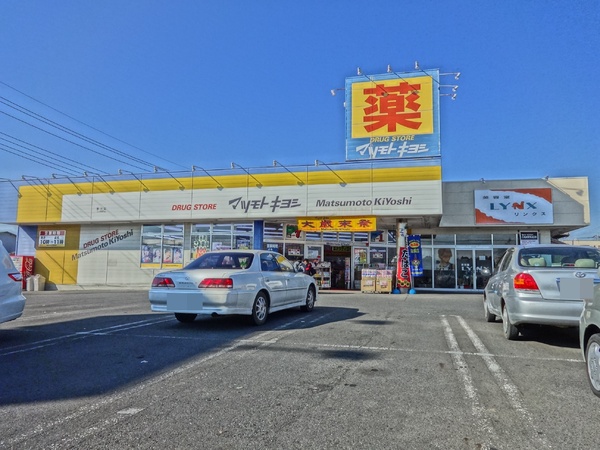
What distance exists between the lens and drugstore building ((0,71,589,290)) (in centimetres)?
1950

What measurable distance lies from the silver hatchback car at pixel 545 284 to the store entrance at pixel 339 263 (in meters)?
14.9

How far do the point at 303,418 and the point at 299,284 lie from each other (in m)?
6.84

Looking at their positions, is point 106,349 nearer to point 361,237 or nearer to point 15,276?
point 15,276

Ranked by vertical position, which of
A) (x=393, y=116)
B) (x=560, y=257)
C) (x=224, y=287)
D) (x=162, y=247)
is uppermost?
(x=393, y=116)

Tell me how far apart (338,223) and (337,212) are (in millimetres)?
507

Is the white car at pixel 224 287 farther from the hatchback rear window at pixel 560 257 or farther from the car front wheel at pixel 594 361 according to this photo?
the car front wheel at pixel 594 361

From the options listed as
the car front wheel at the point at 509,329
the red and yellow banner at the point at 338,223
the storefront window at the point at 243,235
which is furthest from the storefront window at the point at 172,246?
the car front wheel at the point at 509,329

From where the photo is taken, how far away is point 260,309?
8.52m

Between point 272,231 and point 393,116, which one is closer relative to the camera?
point 393,116

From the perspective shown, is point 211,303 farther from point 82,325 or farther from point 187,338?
point 82,325

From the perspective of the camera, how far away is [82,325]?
8.72 metres

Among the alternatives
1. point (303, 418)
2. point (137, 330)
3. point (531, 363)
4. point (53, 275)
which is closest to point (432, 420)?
point (303, 418)

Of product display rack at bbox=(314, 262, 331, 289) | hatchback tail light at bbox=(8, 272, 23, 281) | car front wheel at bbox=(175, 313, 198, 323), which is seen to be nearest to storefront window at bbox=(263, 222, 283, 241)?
product display rack at bbox=(314, 262, 331, 289)

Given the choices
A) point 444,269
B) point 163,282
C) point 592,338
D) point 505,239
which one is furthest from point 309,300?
point 505,239
